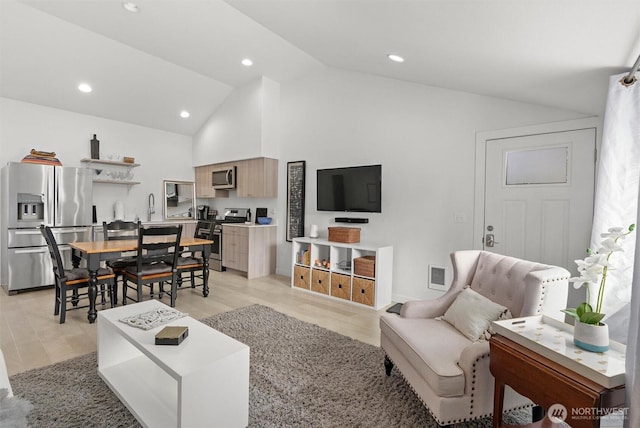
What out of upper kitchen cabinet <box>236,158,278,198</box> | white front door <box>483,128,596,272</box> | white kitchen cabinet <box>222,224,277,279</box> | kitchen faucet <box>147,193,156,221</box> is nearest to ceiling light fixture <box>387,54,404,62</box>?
white front door <box>483,128,596,272</box>

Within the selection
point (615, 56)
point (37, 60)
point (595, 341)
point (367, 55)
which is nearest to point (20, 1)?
point (37, 60)

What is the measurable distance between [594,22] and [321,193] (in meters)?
3.57

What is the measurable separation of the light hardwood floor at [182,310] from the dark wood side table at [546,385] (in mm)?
1433

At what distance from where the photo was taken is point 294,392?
6.89 ft

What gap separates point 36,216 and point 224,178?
109 inches

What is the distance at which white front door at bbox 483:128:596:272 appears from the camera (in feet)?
9.20

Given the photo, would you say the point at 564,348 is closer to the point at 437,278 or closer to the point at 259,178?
the point at 437,278

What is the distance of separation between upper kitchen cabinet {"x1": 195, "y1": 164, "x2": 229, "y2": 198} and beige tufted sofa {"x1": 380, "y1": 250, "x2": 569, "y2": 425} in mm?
4930

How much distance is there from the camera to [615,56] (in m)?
1.81

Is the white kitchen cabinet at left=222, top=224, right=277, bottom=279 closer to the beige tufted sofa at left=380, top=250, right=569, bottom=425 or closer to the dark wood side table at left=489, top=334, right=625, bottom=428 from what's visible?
the beige tufted sofa at left=380, top=250, right=569, bottom=425

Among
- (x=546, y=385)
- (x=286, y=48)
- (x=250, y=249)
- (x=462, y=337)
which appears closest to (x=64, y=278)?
(x=250, y=249)

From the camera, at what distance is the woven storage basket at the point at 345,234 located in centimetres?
420

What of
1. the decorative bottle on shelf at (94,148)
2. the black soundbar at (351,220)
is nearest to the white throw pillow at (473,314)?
the black soundbar at (351,220)

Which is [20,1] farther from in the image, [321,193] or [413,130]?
[413,130]
